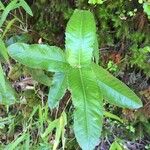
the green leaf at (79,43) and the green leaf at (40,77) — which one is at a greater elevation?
the green leaf at (79,43)

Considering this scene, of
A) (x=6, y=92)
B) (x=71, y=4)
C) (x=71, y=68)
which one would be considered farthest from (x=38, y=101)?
(x=71, y=68)

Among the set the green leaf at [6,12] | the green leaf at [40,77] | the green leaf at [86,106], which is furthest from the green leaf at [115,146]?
the green leaf at [6,12]

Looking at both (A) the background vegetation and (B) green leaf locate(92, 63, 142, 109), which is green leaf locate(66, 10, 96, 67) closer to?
→ (B) green leaf locate(92, 63, 142, 109)

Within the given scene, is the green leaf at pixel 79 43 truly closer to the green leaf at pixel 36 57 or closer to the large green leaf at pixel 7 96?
the green leaf at pixel 36 57

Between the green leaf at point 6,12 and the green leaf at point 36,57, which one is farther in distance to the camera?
the green leaf at point 6,12

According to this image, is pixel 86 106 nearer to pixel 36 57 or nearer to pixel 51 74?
pixel 36 57

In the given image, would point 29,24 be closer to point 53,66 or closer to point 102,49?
point 102,49

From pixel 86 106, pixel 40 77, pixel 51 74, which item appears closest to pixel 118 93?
pixel 86 106
